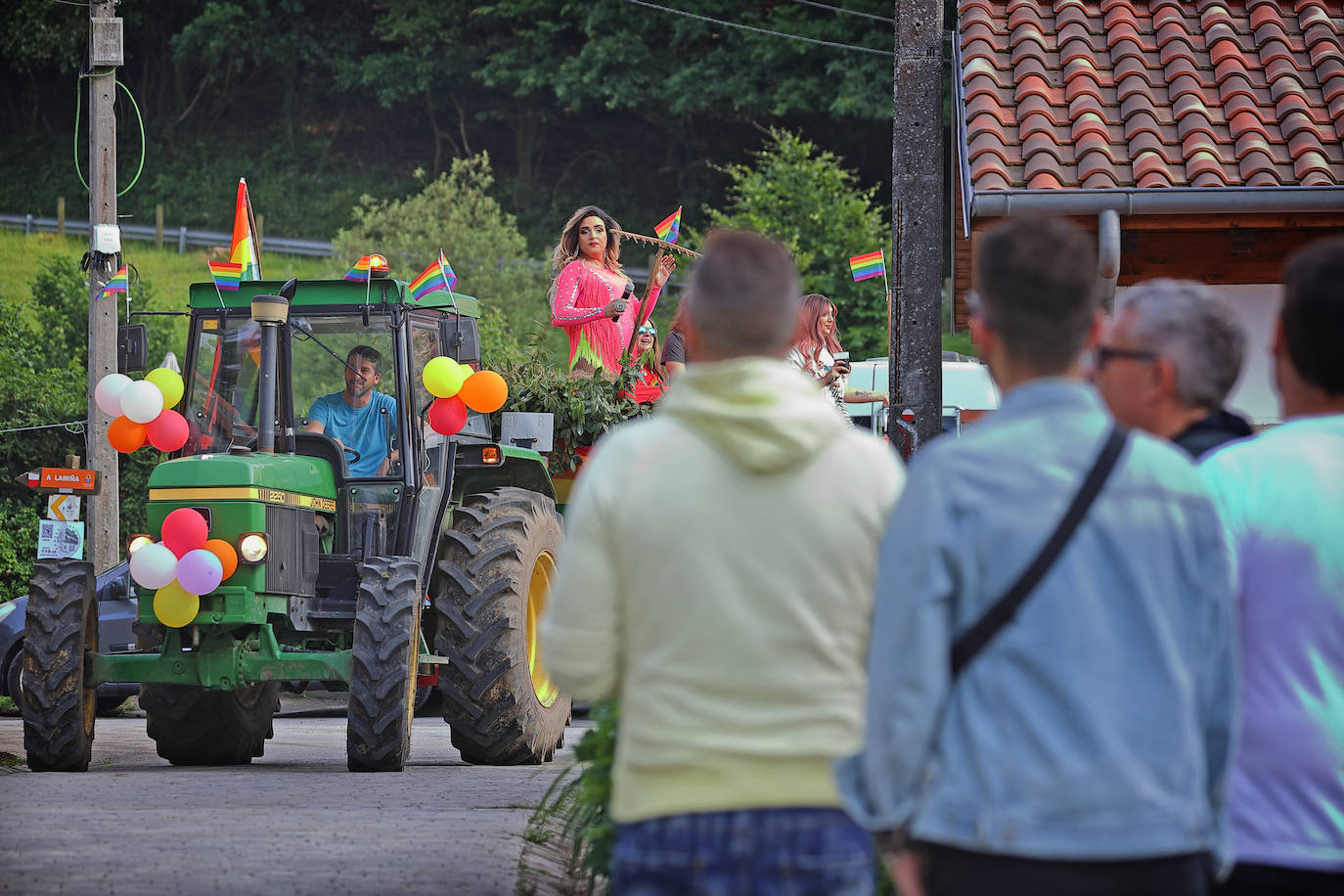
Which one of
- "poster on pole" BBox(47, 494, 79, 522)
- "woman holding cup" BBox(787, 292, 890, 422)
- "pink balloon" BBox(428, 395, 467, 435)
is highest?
"woman holding cup" BBox(787, 292, 890, 422)

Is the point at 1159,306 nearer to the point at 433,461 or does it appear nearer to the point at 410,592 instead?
the point at 410,592

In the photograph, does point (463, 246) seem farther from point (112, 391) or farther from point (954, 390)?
point (112, 391)

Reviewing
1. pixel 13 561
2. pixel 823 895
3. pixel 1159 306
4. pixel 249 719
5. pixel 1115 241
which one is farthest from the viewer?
pixel 13 561

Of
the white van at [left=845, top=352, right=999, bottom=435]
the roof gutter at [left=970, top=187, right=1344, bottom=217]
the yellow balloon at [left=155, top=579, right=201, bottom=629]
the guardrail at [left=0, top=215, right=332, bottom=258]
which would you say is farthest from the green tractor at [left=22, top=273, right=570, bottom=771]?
the guardrail at [left=0, top=215, right=332, bottom=258]

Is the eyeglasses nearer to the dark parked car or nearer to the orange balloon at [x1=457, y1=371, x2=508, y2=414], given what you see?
the orange balloon at [x1=457, y1=371, x2=508, y2=414]

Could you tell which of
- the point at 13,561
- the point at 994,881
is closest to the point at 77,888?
the point at 994,881

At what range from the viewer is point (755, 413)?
277 centimetres

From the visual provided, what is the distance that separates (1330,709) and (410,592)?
625cm

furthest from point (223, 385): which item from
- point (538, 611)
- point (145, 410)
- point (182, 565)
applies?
point (538, 611)

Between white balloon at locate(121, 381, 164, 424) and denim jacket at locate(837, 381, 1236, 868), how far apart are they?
7.21 metres

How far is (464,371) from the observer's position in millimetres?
9461

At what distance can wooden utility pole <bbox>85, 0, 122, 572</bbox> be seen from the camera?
55.9 ft

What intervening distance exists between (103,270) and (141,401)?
848 centimetres

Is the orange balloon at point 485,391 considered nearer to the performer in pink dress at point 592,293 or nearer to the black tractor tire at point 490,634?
the black tractor tire at point 490,634
